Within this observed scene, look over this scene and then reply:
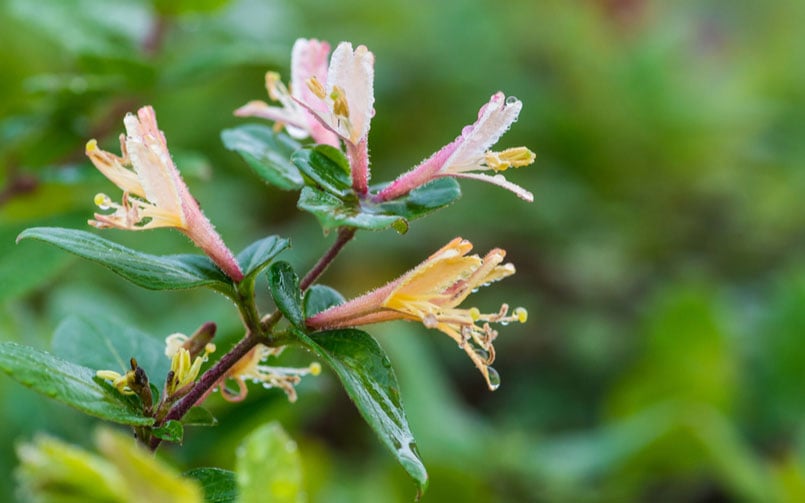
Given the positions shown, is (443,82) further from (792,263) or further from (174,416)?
(174,416)

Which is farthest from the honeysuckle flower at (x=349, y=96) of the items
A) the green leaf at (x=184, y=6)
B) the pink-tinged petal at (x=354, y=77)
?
the green leaf at (x=184, y=6)

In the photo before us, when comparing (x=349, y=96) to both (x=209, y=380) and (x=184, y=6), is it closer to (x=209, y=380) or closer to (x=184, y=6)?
(x=209, y=380)

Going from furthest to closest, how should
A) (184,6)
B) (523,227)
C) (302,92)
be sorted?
(523,227) → (184,6) → (302,92)

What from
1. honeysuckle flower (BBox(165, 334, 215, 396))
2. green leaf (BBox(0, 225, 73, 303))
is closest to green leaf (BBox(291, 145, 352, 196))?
honeysuckle flower (BBox(165, 334, 215, 396))

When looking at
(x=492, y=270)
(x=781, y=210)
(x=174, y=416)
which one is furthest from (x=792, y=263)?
(x=174, y=416)

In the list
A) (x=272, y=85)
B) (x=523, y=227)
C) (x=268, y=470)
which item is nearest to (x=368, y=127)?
(x=272, y=85)

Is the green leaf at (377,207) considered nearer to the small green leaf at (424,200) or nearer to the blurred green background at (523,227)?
the small green leaf at (424,200)

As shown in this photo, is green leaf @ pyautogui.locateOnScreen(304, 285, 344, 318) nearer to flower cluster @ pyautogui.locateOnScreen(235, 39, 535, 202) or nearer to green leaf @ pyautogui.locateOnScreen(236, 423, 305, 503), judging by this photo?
flower cluster @ pyautogui.locateOnScreen(235, 39, 535, 202)
